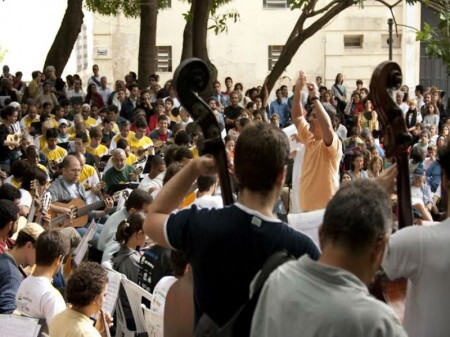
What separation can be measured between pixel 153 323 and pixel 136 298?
0.71 metres

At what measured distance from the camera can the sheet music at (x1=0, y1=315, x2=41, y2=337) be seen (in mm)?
5867

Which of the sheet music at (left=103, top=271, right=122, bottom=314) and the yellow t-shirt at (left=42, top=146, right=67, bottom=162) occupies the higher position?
the yellow t-shirt at (left=42, top=146, right=67, bottom=162)

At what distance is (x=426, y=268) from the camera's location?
398 cm

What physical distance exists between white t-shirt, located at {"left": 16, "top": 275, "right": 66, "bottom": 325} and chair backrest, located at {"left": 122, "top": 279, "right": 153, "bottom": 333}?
2.75ft

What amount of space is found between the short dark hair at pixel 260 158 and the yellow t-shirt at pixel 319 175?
3976 millimetres

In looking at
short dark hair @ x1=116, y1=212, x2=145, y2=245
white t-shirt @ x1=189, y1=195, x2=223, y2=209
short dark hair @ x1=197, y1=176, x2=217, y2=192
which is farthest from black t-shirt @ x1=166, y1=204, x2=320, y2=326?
short dark hair @ x1=116, y1=212, x2=145, y2=245

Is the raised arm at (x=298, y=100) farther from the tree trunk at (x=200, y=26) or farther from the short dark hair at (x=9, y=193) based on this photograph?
the tree trunk at (x=200, y=26)

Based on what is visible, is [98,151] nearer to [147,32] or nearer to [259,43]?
[147,32]

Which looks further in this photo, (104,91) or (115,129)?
(104,91)

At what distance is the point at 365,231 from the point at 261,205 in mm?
821

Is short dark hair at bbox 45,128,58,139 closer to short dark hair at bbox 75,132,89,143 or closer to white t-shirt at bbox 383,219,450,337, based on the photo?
short dark hair at bbox 75,132,89,143

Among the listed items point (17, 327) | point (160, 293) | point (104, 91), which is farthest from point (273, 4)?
point (17, 327)

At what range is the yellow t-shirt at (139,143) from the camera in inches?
624

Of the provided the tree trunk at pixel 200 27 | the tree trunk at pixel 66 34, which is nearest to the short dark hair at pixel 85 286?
the tree trunk at pixel 200 27
